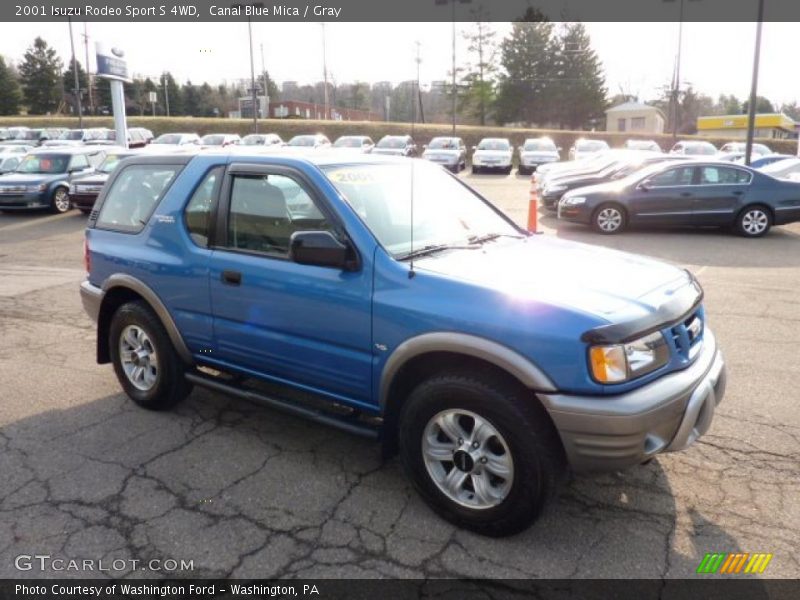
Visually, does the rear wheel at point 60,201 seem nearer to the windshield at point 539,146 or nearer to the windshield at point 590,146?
the windshield at point 539,146

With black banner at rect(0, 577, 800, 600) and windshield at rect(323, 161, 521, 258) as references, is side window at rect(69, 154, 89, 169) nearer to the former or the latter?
windshield at rect(323, 161, 521, 258)

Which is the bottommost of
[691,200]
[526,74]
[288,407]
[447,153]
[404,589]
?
[404,589]

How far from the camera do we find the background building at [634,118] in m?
64.8

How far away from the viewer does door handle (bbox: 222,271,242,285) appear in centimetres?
379

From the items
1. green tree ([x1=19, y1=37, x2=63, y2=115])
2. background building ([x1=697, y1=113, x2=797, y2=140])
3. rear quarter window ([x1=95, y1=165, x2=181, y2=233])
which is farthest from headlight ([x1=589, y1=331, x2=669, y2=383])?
green tree ([x1=19, y1=37, x2=63, y2=115])

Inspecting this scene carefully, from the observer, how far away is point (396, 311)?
3160 mm

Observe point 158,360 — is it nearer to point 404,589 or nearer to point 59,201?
point 404,589

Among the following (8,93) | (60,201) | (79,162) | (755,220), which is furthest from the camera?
(8,93)

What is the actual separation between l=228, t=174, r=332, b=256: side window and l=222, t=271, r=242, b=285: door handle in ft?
0.55

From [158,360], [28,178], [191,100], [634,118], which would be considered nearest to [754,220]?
[158,360]

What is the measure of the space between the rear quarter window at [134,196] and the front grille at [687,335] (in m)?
3.29

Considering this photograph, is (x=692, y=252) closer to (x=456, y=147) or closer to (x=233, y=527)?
(x=233, y=527)

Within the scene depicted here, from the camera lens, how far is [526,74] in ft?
207

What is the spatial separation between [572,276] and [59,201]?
16657 mm
